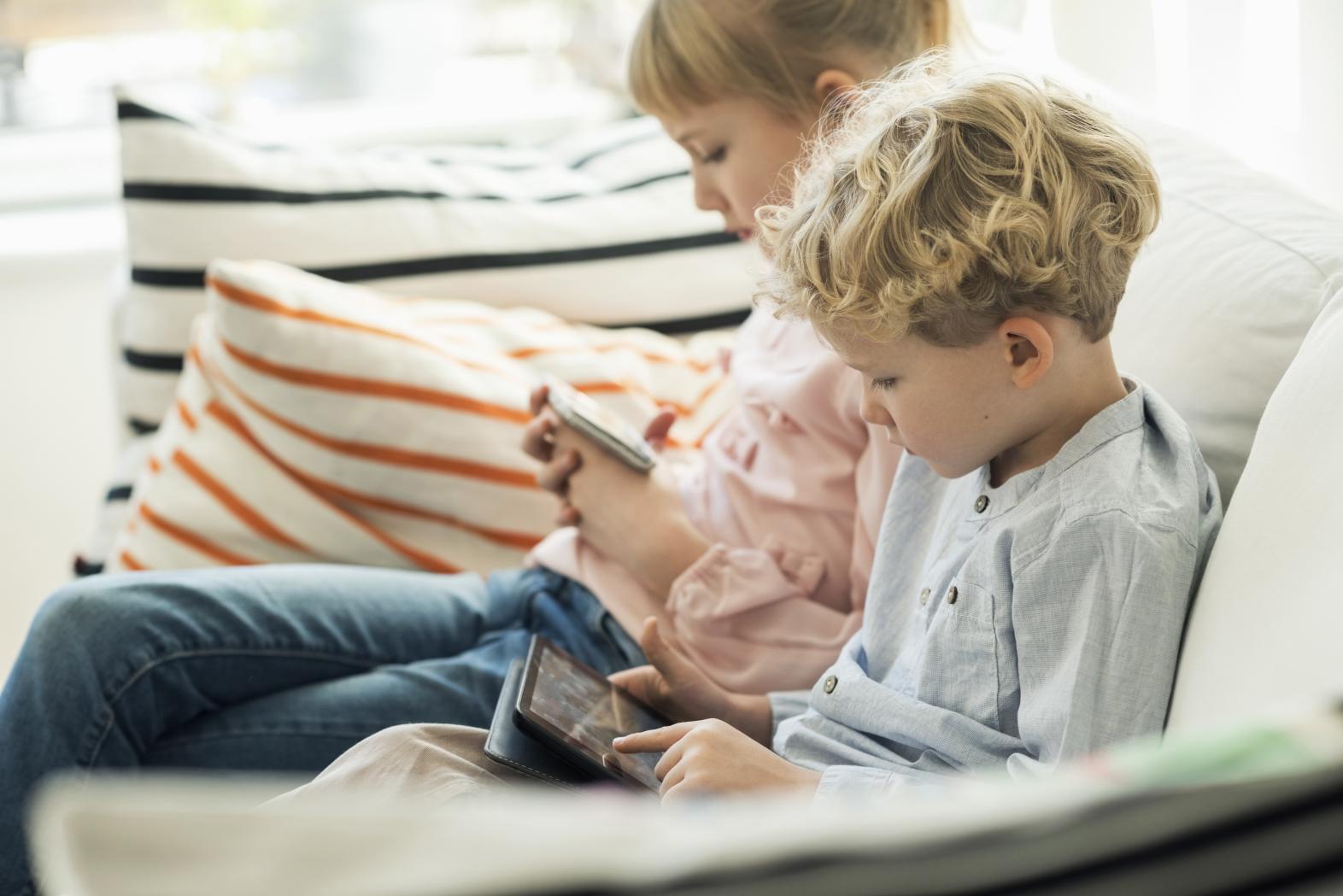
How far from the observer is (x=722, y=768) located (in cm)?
81

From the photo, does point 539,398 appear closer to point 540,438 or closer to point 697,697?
point 540,438

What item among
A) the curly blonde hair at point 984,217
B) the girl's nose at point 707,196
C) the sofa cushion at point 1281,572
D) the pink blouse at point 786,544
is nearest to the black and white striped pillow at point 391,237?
the girl's nose at point 707,196

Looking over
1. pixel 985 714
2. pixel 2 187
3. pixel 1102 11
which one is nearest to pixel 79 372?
pixel 2 187

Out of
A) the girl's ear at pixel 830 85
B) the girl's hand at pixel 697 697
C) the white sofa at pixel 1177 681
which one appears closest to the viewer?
the white sofa at pixel 1177 681

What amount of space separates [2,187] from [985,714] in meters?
2.28

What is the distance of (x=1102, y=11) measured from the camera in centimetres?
133

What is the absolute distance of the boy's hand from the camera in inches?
31.4

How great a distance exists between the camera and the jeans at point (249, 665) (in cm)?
100

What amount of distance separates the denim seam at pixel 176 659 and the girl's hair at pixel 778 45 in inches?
23.3

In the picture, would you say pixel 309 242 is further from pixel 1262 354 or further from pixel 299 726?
pixel 1262 354

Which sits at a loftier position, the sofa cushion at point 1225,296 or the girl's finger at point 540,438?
the sofa cushion at point 1225,296

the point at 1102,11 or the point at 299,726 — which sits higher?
the point at 1102,11

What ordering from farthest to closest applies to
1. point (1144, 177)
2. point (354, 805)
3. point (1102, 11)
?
1. point (1102, 11)
2. point (1144, 177)
3. point (354, 805)

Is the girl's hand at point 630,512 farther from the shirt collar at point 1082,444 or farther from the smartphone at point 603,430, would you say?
the shirt collar at point 1082,444
